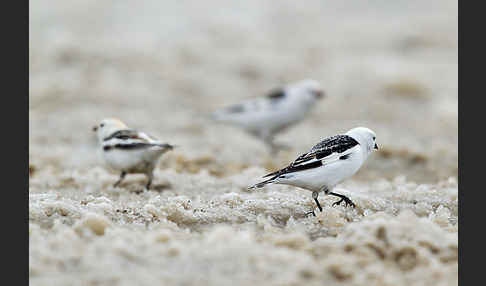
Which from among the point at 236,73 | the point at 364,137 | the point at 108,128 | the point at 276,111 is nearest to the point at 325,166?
the point at 364,137

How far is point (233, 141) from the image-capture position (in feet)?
45.7

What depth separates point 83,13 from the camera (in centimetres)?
1961

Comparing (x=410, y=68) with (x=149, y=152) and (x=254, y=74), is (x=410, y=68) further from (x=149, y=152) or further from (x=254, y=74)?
(x=149, y=152)

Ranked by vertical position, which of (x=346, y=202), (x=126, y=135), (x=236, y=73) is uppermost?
(x=236, y=73)

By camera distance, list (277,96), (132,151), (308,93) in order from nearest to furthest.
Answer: (132,151), (308,93), (277,96)

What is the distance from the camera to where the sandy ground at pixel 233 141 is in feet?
17.4

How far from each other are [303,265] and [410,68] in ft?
46.8

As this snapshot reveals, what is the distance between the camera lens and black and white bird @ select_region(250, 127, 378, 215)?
6.88 meters

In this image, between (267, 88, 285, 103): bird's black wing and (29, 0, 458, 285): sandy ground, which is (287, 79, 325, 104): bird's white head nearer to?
(267, 88, 285, 103): bird's black wing

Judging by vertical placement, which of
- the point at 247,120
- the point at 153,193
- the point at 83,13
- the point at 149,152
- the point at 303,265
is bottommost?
the point at 303,265

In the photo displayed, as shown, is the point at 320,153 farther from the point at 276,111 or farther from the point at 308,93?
the point at 308,93

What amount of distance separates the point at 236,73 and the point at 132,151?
9.87 meters

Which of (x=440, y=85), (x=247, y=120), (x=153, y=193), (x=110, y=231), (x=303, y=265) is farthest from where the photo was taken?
(x=440, y=85)

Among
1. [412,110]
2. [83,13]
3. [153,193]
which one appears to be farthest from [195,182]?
[83,13]
